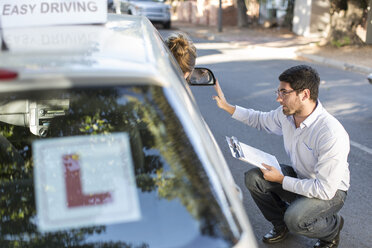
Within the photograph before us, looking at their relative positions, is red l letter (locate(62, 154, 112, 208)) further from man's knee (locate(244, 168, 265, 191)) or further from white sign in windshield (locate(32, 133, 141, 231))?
man's knee (locate(244, 168, 265, 191))

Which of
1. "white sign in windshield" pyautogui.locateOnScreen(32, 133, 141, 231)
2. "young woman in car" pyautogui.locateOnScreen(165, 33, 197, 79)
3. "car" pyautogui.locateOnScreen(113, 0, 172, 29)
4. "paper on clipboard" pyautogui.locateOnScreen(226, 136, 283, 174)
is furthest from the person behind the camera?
"car" pyautogui.locateOnScreen(113, 0, 172, 29)

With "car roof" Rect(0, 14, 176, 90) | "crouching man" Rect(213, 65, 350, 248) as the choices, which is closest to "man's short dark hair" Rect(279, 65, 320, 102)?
"crouching man" Rect(213, 65, 350, 248)

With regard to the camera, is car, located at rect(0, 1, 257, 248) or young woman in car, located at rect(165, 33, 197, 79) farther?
young woman in car, located at rect(165, 33, 197, 79)

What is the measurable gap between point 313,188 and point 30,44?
7.02 ft

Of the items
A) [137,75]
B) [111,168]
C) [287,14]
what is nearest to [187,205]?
[111,168]

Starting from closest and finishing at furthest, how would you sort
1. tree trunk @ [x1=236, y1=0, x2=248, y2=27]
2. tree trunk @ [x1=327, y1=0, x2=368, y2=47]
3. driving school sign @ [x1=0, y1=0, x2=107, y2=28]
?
driving school sign @ [x1=0, y1=0, x2=107, y2=28] < tree trunk @ [x1=327, y1=0, x2=368, y2=47] < tree trunk @ [x1=236, y1=0, x2=248, y2=27]

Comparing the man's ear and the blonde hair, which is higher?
the blonde hair

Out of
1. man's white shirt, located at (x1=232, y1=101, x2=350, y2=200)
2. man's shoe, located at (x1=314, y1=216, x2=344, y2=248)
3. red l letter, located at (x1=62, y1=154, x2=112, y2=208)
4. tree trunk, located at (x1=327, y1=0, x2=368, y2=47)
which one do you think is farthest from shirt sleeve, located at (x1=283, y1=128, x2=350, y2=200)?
tree trunk, located at (x1=327, y1=0, x2=368, y2=47)

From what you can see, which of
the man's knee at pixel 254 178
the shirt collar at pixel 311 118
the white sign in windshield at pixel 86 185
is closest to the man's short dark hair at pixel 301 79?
the shirt collar at pixel 311 118

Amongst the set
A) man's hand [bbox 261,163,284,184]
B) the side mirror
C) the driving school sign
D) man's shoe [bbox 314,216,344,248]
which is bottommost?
man's shoe [bbox 314,216,344,248]

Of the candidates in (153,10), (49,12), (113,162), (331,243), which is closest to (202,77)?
(331,243)

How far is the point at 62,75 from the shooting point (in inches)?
63.9

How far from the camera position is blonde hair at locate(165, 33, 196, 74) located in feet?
12.7

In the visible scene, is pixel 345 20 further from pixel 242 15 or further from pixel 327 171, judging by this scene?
pixel 327 171
